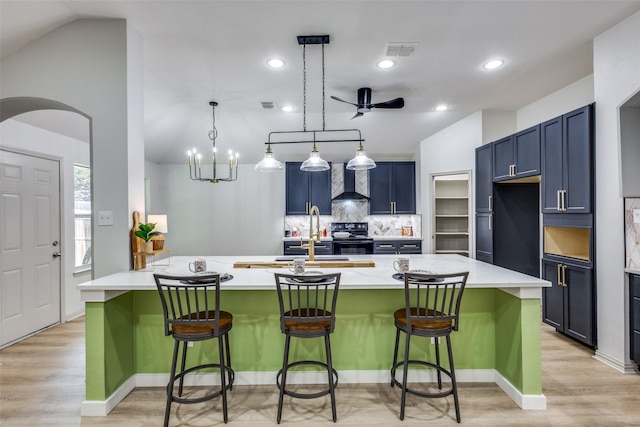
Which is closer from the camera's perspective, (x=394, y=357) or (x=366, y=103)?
(x=394, y=357)

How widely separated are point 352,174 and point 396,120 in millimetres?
1340

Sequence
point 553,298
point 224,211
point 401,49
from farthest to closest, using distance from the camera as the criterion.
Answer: point 224,211 → point 553,298 → point 401,49

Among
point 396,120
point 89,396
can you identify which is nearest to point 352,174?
point 396,120

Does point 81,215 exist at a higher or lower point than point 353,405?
higher

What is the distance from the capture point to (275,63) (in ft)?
10.9

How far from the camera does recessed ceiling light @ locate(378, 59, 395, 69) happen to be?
10.8ft

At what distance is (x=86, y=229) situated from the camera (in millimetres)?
4672

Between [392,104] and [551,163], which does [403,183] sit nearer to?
[392,104]

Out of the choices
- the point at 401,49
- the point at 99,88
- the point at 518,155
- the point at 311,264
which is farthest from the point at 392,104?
the point at 99,88

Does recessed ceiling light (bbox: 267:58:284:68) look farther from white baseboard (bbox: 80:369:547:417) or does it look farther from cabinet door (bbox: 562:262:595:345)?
cabinet door (bbox: 562:262:595:345)

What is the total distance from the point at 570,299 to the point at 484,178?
1.91 metres

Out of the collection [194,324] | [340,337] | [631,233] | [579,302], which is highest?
[631,233]

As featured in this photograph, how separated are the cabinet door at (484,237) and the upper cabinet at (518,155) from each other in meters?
0.58

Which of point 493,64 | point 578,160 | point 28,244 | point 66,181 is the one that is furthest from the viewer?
point 66,181
